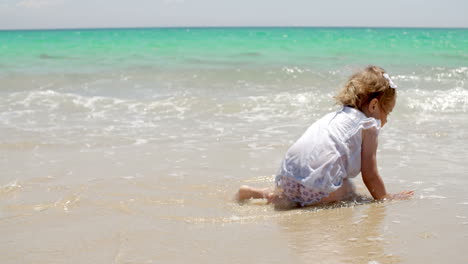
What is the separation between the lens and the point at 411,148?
194 inches

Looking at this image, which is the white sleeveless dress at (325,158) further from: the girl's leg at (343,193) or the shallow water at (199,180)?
the shallow water at (199,180)

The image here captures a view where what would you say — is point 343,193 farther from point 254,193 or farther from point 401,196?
point 254,193

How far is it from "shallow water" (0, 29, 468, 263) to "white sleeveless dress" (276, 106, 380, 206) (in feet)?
0.48

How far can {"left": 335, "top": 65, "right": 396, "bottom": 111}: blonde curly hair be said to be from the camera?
318 centimetres

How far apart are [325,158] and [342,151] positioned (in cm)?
12

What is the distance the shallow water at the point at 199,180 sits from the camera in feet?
8.28

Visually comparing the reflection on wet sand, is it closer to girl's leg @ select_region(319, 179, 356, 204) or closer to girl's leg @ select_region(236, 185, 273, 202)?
girl's leg @ select_region(319, 179, 356, 204)

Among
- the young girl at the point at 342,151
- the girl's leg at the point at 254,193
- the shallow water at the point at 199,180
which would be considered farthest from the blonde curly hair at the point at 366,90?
the girl's leg at the point at 254,193

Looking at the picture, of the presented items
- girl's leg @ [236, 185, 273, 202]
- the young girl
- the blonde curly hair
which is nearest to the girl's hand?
the young girl

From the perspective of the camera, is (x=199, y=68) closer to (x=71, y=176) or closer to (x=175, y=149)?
(x=175, y=149)

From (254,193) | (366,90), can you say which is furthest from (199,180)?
(366,90)

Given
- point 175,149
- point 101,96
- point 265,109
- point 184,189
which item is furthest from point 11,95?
point 184,189

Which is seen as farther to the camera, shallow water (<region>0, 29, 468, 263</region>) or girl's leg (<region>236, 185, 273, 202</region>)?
girl's leg (<region>236, 185, 273, 202</region>)

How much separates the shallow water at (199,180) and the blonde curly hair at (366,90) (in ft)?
2.13
